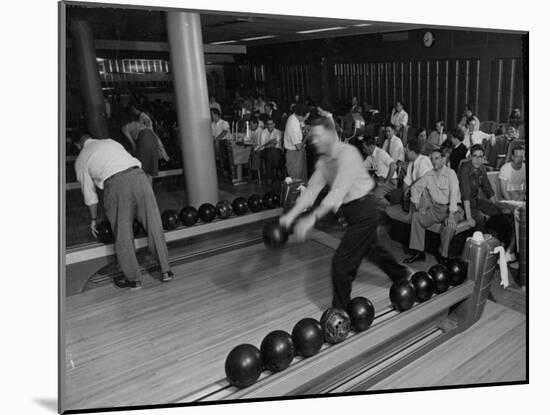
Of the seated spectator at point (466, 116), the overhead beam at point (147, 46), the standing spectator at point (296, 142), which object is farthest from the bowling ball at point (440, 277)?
the overhead beam at point (147, 46)

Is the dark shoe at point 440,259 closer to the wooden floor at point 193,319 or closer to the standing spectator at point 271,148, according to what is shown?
the wooden floor at point 193,319

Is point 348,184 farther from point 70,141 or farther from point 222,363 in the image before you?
point 70,141

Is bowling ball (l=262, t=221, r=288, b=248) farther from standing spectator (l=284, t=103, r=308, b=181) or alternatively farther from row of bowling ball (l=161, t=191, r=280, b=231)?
standing spectator (l=284, t=103, r=308, b=181)

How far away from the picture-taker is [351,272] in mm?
2545

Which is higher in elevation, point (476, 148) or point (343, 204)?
point (476, 148)

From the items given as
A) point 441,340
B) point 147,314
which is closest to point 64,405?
point 147,314

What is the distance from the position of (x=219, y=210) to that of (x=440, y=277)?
43.0 inches

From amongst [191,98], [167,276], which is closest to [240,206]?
[167,276]

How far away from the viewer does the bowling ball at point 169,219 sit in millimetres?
2461

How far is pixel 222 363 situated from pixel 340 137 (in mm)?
1084

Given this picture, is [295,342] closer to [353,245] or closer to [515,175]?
[353,245]

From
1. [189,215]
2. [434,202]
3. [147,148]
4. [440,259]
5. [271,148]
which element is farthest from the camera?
[440,259]

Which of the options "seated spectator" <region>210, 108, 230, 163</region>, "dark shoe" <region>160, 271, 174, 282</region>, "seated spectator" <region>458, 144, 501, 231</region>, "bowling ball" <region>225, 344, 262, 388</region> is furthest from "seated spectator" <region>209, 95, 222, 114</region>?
"seated spectator" <region>458, 144, 501, 231</region>

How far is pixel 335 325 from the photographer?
225 centimetres
